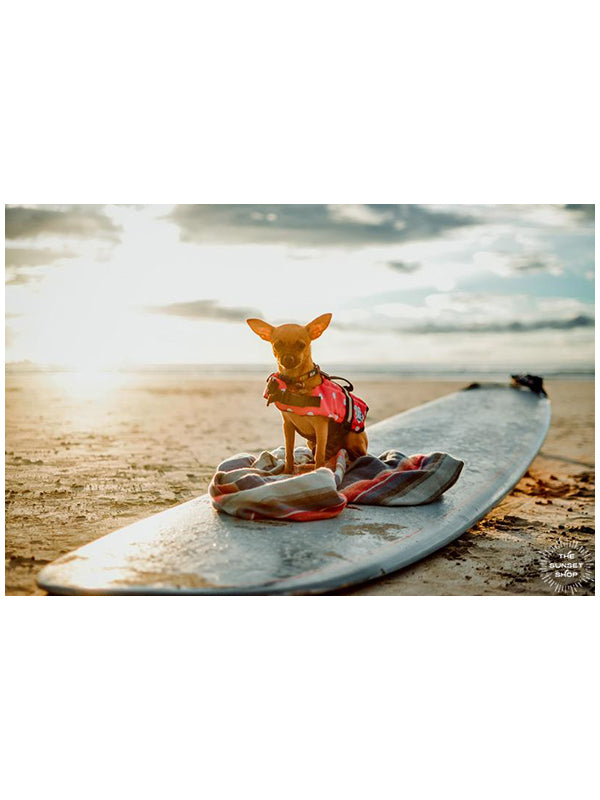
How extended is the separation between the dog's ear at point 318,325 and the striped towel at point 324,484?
54cm

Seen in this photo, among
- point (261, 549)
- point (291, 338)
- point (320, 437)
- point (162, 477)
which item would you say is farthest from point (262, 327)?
point (162, 477)

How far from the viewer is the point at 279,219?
3.30 m

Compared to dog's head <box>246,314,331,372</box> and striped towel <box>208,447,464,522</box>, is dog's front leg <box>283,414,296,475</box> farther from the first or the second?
dog's head <box>246,314,331,372</box>

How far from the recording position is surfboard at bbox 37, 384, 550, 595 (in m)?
2.04

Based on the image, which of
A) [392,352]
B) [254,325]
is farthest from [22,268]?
[392,352]

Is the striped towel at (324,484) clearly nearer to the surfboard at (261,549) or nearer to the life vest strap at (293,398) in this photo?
the surfboard at (261,549)

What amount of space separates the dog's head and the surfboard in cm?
62

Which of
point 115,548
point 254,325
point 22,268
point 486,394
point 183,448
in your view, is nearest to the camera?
point 115,548

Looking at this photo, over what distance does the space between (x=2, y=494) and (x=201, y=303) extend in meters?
1.70

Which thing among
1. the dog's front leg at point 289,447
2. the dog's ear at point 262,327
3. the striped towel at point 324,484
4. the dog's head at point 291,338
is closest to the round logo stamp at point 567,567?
the striped towel at point 324,484

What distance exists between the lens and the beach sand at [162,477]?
2.47m

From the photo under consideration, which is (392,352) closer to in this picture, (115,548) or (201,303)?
(201,303)

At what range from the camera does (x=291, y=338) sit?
2.59m

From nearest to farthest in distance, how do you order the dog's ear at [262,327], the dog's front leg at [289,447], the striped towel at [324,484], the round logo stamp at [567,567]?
the striped towel at [324,484] < the round logo stamp at [567,567] < the dog's ear at [262,327] < the dog's front leg at [289,447]
